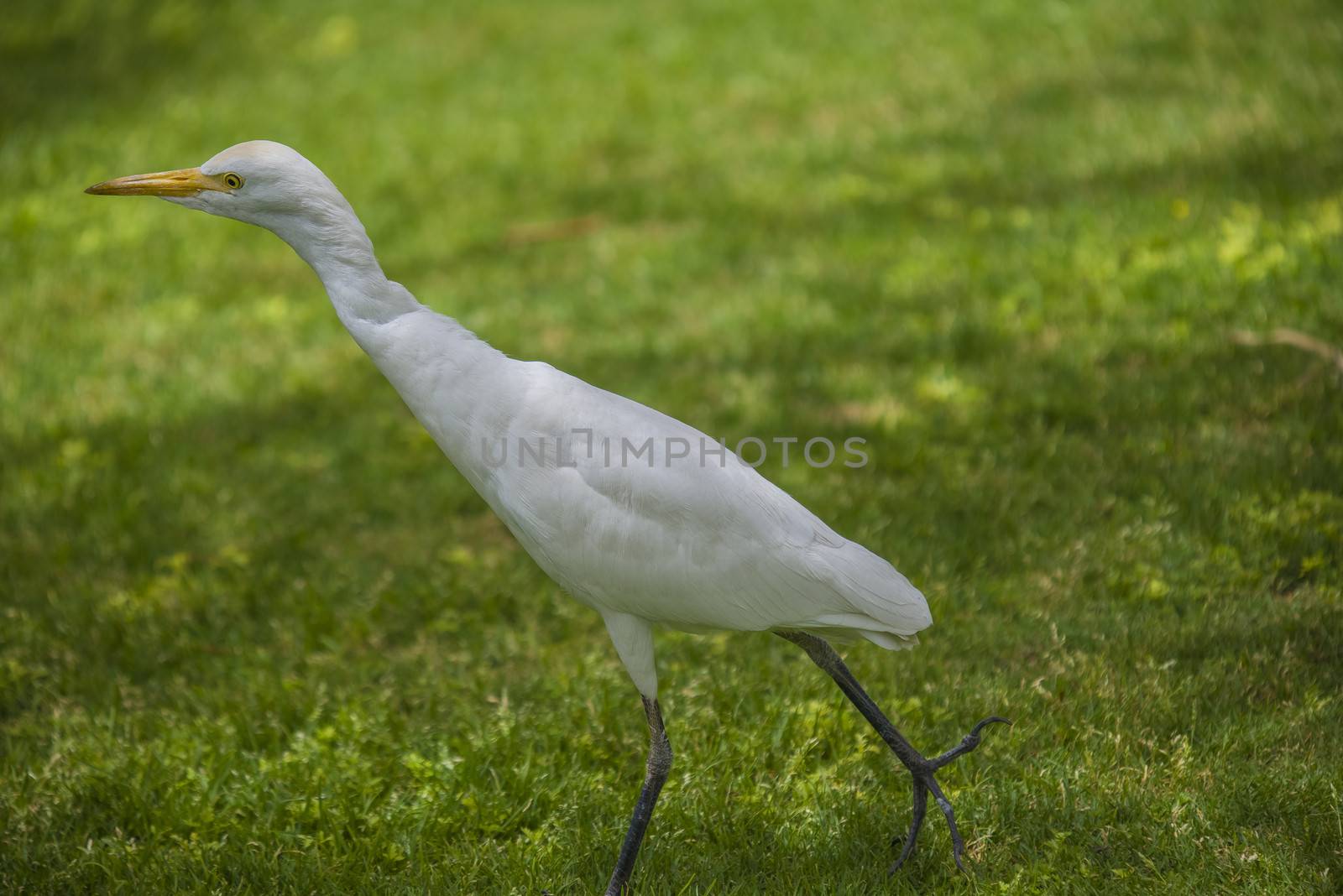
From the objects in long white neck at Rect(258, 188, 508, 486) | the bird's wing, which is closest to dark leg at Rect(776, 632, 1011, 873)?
the bird's wing

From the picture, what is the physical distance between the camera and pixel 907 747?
10.5ft

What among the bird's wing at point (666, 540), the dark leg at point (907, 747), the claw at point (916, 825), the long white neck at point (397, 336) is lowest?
the claw at point (916, 825)

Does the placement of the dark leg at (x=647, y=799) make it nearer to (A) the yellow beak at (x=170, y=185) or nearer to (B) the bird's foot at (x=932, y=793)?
(B) the bird's foot at (x=932, y=793)

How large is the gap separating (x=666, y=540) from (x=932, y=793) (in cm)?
95

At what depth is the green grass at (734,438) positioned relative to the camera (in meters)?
3.34

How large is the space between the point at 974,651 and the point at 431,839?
1725mm

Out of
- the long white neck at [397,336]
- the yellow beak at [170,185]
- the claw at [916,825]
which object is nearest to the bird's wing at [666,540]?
the long white neck at [397,336]

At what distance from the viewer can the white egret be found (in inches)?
120

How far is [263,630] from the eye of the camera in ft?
14.8

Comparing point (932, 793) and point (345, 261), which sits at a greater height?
point (345, 261)

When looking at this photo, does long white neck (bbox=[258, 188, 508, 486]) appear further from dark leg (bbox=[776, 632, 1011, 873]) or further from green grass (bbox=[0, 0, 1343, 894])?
green grass (bbox=[0, 0, 1343, 894])

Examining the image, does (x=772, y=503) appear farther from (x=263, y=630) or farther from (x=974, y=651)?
(x=263, y=630)

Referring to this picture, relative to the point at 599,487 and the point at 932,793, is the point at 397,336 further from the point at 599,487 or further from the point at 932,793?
the point at 932,793

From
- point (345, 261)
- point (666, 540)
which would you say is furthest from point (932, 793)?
point (345, 261)
